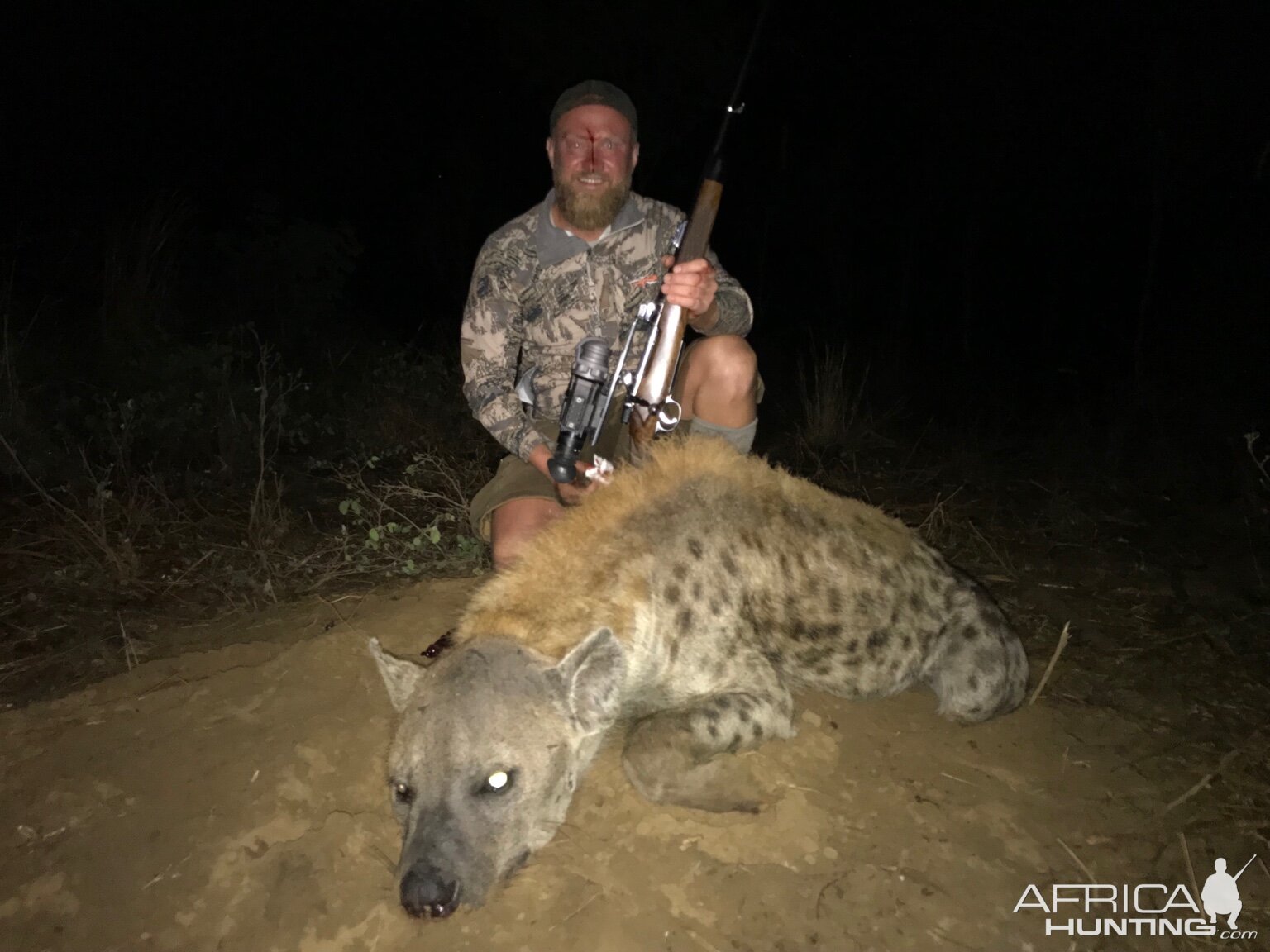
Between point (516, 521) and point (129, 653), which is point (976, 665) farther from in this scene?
point (129, 653)

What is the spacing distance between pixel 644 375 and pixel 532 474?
0.57 m

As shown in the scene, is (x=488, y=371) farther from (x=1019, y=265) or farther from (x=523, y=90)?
(x=1019, y=265)

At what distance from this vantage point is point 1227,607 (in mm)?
3061

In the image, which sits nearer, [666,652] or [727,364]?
[666,652]

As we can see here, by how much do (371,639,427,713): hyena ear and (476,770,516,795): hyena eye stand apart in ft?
Result: 0.94

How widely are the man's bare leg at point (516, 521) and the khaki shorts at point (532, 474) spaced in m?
0.03


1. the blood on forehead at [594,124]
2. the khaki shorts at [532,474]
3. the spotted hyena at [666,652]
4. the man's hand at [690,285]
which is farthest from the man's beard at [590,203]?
the spotted hyena at [666,652]

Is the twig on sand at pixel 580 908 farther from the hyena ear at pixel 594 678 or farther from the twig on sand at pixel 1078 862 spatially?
the twig on sand at pixel 1078 862

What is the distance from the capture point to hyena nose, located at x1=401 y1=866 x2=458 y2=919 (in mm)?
1430

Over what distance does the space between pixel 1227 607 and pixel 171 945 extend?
12.0 ft

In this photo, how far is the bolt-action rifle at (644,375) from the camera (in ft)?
7.63

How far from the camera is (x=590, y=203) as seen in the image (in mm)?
2662

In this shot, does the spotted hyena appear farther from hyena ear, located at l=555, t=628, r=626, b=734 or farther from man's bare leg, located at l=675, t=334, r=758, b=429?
man's bare leg, located at l=675, t=334, r=758, b=429

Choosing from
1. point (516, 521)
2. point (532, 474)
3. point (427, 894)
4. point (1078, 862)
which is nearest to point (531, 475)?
point (532, 474)
